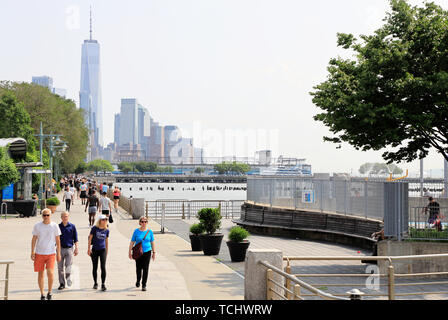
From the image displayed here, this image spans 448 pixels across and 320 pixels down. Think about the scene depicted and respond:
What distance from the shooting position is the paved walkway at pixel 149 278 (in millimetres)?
11961

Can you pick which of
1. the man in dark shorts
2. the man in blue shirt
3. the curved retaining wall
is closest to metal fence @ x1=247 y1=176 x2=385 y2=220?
the curved retaining wall

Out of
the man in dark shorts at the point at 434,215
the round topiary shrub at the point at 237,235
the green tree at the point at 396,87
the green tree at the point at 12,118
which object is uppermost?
the green tree at the point at 12,118

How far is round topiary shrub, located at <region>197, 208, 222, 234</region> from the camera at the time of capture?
62.2 feet

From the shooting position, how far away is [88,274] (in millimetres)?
14555

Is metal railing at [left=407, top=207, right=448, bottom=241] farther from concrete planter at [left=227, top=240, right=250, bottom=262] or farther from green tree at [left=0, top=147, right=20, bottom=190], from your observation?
green tree at [left=0, top=147, right=20, bottom=190]

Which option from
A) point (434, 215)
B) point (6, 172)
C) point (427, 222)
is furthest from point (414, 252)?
point (6, 172)

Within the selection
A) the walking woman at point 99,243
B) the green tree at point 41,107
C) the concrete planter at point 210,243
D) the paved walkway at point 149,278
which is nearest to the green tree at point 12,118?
the green tree at point 41,107

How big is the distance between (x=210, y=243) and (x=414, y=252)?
6195mm

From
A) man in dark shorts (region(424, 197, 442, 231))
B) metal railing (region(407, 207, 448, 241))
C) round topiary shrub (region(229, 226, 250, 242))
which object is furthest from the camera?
round topiary shrub (region(229, 226, 250, 242))

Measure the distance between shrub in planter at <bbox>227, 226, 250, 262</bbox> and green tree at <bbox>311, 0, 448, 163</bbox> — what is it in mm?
4265

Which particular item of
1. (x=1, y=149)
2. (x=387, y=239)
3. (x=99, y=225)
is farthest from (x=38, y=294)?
(x=1, y=149)

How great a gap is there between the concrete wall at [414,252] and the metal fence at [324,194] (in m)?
4.15

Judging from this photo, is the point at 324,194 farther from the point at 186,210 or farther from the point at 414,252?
the point at 186,210

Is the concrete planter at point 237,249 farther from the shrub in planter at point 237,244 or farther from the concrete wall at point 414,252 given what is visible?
the concrete wall at point 414,252
